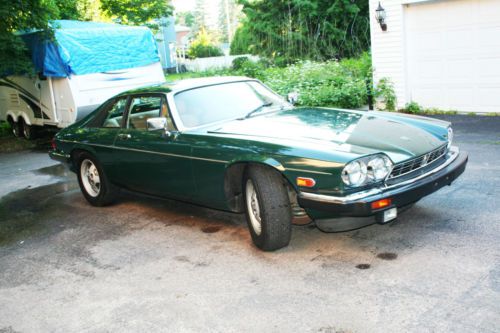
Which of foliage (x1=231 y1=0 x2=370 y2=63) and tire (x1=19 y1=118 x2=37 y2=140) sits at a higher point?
foliage (x1=231 y1=0 x2=370 y2=63)

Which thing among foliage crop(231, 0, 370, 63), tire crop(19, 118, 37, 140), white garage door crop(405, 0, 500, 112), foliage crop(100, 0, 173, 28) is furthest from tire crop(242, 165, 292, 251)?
foliage crop(100, 0, 173, 28)

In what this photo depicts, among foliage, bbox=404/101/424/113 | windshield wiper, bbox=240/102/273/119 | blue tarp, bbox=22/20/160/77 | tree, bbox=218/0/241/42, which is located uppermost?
tree, bbox=218/0/241/42

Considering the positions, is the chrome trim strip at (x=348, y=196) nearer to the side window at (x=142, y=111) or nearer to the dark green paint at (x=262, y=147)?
the dark green paint at (x=262, y=147)

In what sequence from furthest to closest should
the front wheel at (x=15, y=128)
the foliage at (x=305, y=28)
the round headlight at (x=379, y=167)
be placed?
the foliage at (x=305, y=28) < the front wheel at (x=15, y=128) < the round headlight at (x=379, y=167)

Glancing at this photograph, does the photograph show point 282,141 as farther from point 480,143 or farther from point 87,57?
point 87,57

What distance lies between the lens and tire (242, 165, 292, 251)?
4.59 meters

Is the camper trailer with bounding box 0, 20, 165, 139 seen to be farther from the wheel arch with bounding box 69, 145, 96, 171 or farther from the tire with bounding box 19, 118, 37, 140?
the wheel arch with bounding box 69, 145, 96, 171

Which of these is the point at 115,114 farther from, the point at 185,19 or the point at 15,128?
the point at 185,19

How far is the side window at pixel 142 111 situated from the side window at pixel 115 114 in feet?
0.56

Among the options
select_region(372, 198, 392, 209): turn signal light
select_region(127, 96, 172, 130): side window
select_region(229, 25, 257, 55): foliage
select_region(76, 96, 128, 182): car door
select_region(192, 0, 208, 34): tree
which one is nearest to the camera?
select_region(372, 198, 392, 209): turn signal light

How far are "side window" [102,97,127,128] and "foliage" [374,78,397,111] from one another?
6.98 m

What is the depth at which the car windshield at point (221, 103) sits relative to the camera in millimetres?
5652

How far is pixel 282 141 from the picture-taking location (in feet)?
15.3

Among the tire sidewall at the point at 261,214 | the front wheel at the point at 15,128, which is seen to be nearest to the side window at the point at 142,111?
the tire sidewall at the point at 261,214
